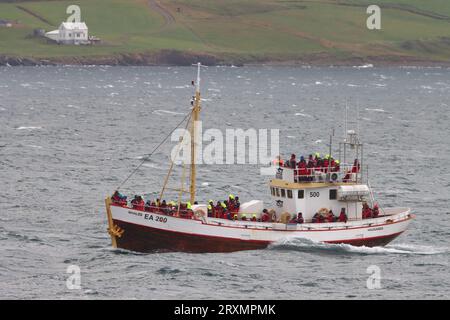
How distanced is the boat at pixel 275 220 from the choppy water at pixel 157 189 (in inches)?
30.7

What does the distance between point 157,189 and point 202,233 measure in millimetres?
28523

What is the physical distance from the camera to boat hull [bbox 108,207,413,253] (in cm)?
6800

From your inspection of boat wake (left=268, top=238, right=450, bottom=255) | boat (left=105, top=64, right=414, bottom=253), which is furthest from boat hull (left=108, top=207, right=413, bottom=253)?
boat wake (left=268, top=238, right=450, bottom=255)

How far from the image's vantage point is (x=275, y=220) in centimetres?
7144

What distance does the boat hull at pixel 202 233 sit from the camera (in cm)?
6800

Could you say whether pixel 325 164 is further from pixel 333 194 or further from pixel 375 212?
pixel 375 212

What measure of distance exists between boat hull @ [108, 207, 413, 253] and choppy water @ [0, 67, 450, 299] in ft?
2.00

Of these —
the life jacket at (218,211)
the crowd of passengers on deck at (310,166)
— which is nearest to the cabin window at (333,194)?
the crowd of passengers on deck at (310,166)

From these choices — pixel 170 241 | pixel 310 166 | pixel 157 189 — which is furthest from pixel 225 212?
pixel 157 189

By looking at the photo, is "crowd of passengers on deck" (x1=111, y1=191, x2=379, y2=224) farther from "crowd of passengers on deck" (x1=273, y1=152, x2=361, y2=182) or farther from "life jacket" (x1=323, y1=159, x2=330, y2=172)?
"life jacket" (x1=323, y1=159, x2=330, y2=172)

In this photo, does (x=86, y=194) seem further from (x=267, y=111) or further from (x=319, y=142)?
(x=267, y=111)

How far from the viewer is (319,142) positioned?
130m
